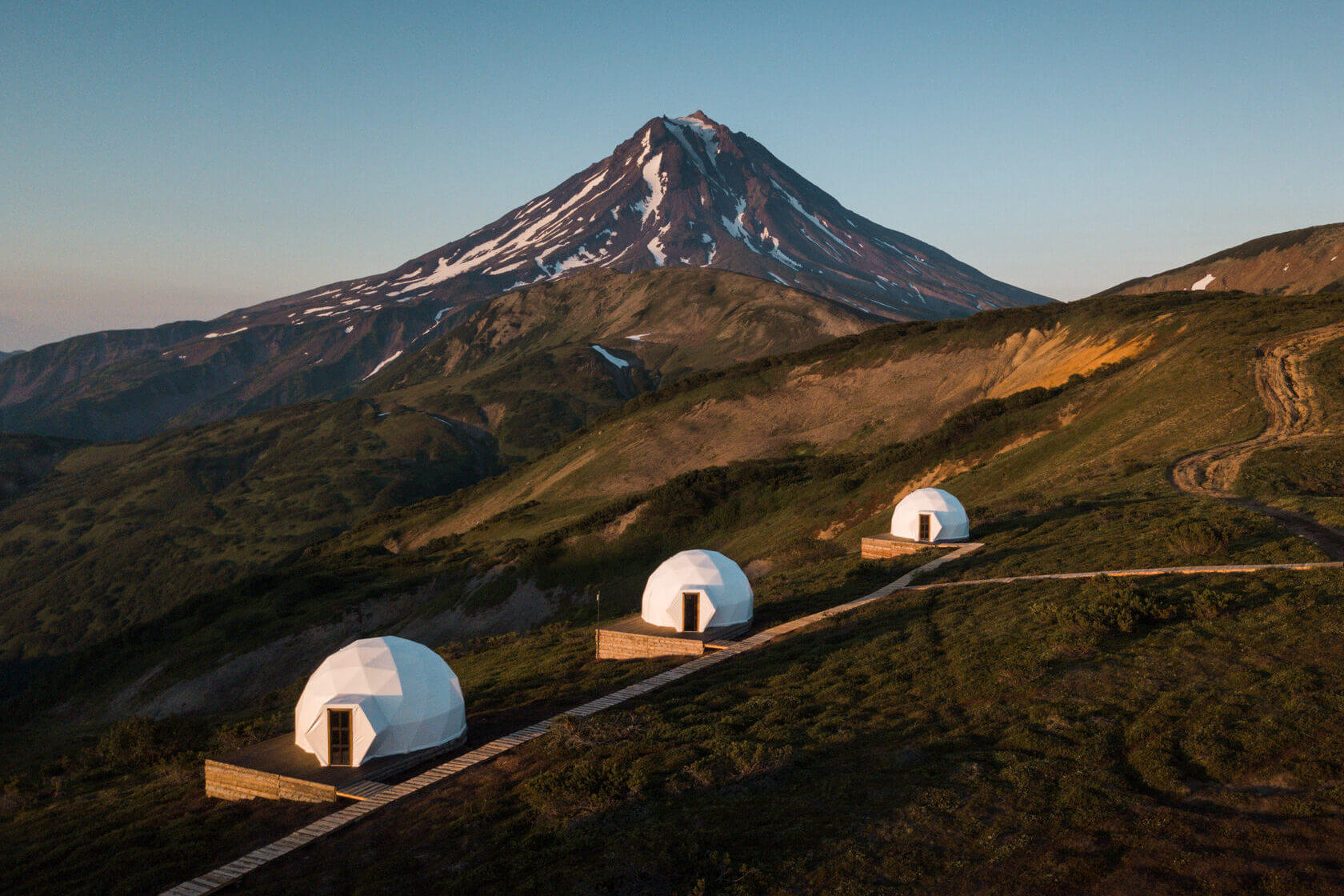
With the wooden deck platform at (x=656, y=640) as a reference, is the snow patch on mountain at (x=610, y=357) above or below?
above

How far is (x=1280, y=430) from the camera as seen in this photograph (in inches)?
1661

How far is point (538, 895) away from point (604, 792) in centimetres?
290

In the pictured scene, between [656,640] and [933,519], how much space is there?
15172 millimetres

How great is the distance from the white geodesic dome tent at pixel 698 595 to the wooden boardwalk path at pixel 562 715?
107cm

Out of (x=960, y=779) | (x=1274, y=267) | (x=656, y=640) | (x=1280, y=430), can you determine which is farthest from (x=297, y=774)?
(x=1274, y=267)

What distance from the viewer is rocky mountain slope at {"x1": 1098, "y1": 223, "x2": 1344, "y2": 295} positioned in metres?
142

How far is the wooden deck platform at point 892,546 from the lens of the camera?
113 ft

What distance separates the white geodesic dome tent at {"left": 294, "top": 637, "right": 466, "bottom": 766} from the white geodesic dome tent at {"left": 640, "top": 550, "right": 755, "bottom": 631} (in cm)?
793

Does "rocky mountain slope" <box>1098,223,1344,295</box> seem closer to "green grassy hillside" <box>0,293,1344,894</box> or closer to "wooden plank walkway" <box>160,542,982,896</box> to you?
"green grassy hillside" <box>0,293,1344,894</box>

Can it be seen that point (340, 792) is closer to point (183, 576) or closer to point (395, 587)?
point (395, 587)

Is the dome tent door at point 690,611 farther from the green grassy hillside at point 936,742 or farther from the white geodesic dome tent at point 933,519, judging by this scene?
the white geodesic dome tent at point 933,519

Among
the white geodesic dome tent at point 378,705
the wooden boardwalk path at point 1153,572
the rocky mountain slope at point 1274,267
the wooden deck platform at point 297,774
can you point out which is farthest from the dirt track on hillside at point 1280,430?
the rocky mountain slope at point 1274,267

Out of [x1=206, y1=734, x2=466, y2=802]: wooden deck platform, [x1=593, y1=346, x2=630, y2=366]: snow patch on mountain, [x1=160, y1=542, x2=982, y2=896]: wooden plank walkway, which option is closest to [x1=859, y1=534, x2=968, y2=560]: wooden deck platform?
[x1=160, y1=542, x2=982, y2=896]: wooden plank walkway

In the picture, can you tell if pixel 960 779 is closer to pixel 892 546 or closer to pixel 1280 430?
pixel 892 546
